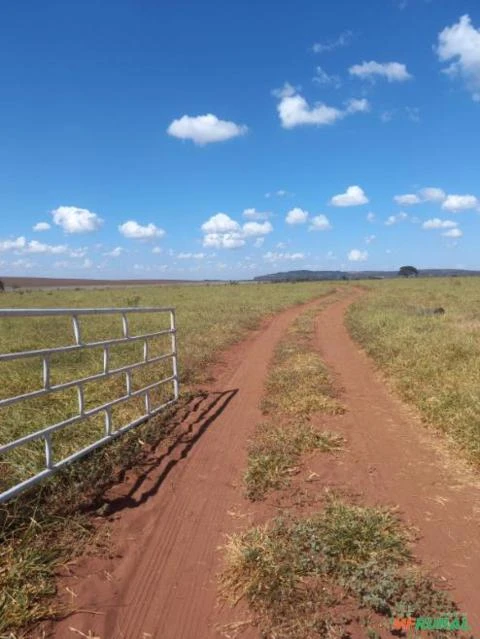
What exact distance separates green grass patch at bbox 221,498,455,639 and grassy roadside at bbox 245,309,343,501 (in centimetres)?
91

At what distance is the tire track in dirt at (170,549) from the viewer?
2961mm

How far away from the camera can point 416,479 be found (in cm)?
484

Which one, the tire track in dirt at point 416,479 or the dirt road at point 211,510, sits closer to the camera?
the dirt road at point 211,510

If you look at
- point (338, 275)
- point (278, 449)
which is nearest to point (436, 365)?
point (278, 449)

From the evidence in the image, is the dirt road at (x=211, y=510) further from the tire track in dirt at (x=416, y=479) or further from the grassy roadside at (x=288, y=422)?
the grassy roadside at (x=288, y=422)

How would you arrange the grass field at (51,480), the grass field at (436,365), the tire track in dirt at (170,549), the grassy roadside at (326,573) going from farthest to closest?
the grass field at (436,365)
the grass field at (51,480)
the tire track in dirt at (170,549)
the grassy roadside at (326,573)

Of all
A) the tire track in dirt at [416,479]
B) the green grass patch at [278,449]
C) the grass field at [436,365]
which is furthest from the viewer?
the grass field at [436,365]

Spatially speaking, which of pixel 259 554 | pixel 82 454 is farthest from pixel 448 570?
pixel 82 454

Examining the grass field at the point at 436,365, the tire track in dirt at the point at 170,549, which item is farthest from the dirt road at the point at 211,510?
the grass field at the point at 436,365

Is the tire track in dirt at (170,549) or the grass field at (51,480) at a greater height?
the grass field at (51,480)

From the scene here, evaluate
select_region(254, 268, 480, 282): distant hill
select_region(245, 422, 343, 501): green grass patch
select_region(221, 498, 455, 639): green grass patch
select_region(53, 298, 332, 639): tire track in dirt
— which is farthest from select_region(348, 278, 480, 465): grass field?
select_region(254, 268, 480, 282): distant hill

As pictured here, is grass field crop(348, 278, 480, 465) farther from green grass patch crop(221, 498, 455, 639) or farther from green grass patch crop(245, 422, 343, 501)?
green grass patch crop(221, 498, 455, 639)

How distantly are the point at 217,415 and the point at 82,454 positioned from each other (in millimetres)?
2557

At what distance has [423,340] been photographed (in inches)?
464
